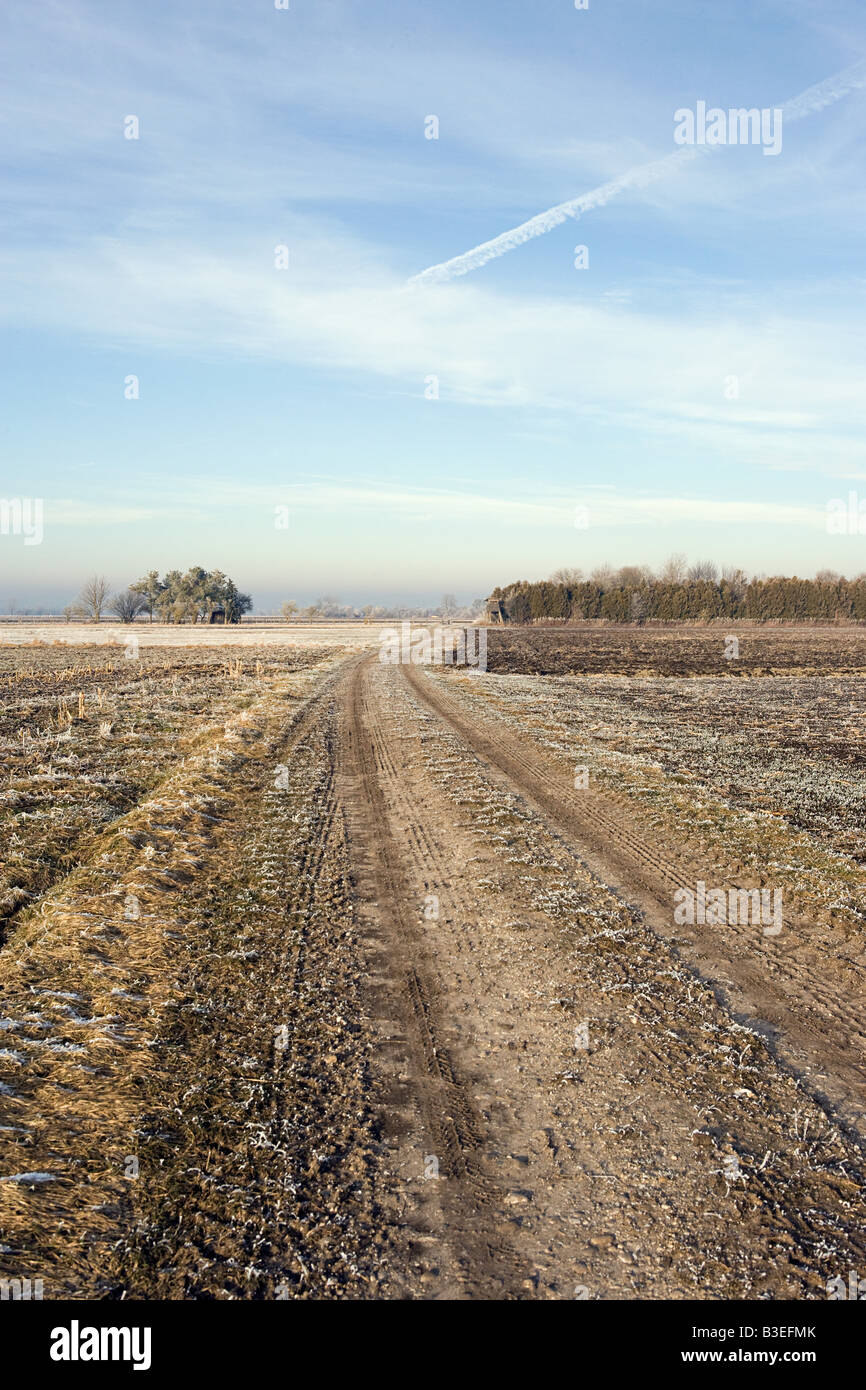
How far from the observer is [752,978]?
7.07 m

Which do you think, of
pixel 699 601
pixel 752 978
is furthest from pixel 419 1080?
pixel 699 601

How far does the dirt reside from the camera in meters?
3.83

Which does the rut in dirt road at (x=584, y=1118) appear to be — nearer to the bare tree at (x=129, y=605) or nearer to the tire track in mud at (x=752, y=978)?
the tire track in mud at (x=752, y=978)

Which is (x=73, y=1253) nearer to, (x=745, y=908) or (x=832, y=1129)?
(x=832, y=1129)

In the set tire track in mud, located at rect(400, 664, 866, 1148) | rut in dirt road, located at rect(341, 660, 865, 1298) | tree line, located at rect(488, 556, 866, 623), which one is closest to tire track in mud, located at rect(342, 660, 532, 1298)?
rut in dirt road, located at rect(341, 660, 865, 1298)

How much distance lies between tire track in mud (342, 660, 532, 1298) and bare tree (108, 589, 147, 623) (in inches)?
5571

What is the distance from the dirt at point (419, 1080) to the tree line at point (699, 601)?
117361 mm

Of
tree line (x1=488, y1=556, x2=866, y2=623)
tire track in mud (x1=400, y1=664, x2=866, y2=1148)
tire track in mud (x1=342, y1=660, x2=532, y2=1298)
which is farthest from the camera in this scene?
tree line (x1=488, y1=556, x2=866, y2=623)

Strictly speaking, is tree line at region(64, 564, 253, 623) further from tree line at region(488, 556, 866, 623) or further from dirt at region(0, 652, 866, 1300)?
dirt at region(0, 652, 866, 1300)

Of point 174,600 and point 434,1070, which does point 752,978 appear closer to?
point 434,1070

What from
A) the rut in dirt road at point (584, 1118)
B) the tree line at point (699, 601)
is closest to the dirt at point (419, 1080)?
the rut in dirt road at point (584, 1118)

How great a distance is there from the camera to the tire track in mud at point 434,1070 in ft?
12.5

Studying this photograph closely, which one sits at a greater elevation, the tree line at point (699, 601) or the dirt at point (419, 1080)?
the tree line at point (699, 601)
